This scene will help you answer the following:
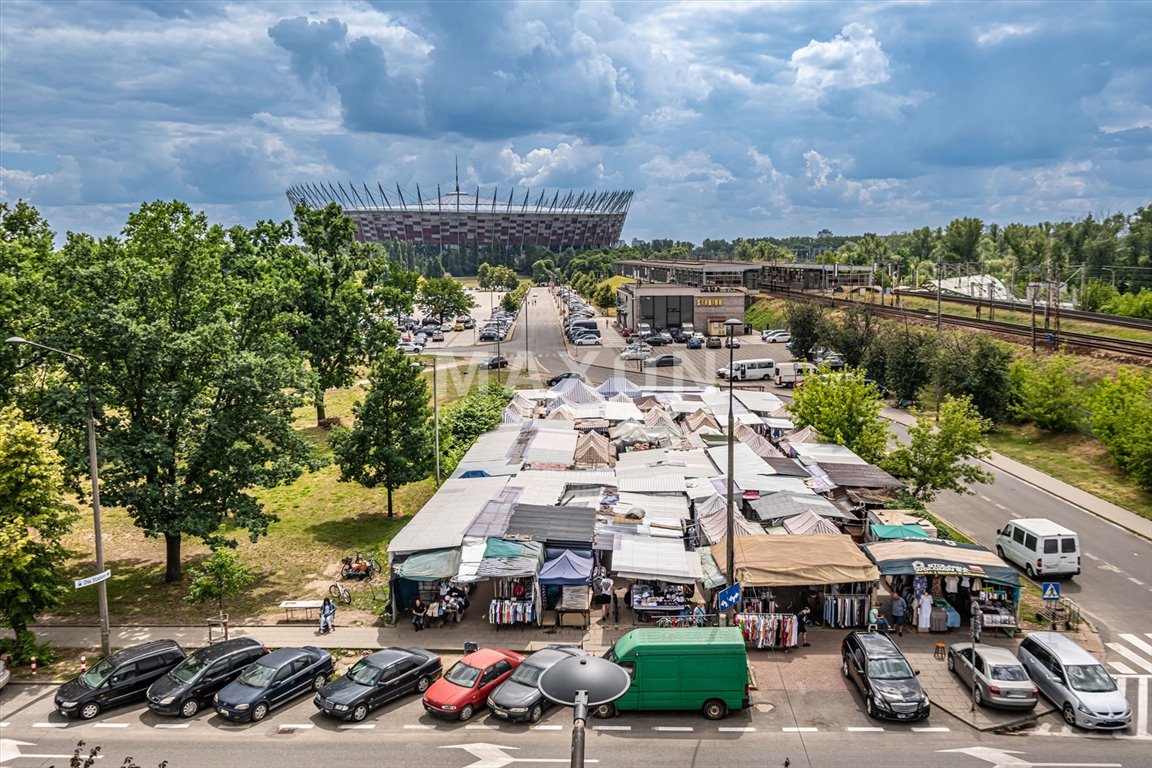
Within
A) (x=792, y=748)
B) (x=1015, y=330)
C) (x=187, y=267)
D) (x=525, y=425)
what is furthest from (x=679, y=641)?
(x=1015, y=330)

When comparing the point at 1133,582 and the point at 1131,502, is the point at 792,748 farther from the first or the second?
the point at 1131,502

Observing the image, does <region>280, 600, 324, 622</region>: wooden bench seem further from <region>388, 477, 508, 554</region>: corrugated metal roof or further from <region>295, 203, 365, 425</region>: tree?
<region>295, 203, 365, 425</region>: tree

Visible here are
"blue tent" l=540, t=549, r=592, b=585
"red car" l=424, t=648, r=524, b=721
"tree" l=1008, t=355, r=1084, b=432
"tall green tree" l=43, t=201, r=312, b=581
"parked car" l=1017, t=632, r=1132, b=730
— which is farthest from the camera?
"tree" l=1008, t=355, r=1084, b=432

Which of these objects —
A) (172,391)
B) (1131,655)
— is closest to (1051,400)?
(1131,655)

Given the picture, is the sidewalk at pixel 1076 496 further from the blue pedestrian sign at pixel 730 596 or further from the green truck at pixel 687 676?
the green truck at pixel 687 676

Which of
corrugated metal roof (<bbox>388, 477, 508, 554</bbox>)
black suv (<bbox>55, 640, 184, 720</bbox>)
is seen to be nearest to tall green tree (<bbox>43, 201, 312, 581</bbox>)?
corrugated metal roof (<bbox>388, 477, 508, 554</bbox>)

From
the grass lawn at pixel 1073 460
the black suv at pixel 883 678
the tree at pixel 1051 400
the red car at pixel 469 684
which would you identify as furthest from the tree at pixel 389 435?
the tree at pixel 1051 400
